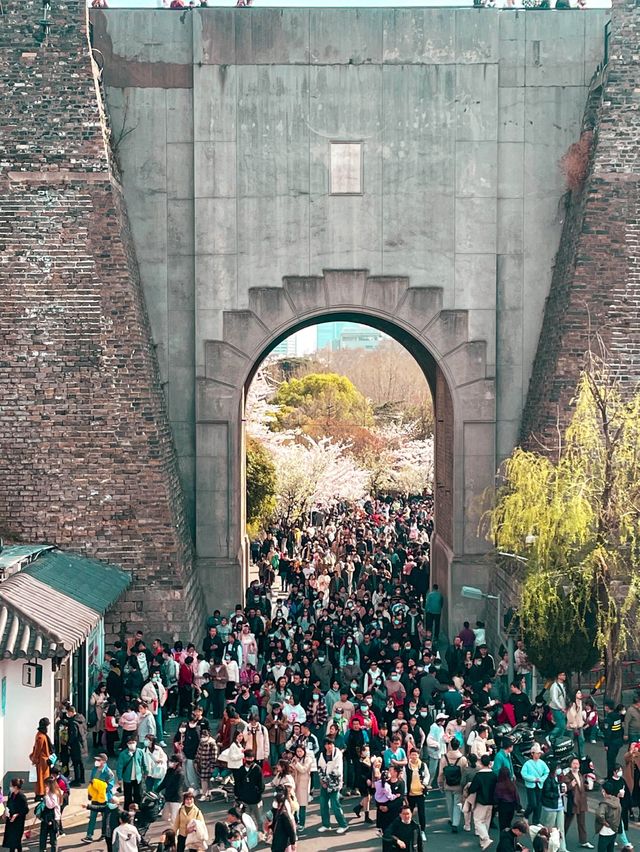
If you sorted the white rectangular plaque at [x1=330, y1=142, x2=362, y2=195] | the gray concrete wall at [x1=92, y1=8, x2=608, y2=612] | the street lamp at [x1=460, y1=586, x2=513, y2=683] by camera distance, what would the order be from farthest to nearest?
the white rectangular plaque at [x1=330, y1=142, x2=362, y2=195]
the gray concrete wall at [x1=92, y1=8, x2=608, y2=612]
the street lamp at [x1=460, y1=586, x2=513, y2=683]

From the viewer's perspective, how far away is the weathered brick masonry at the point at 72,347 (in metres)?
22.9

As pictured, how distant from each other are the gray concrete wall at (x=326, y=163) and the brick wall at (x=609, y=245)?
1429 mm

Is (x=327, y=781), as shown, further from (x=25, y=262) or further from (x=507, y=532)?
(x=25, y=262)

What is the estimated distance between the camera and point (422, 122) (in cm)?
2528

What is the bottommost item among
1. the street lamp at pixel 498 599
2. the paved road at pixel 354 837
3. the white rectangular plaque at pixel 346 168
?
the paved road at pixel 354 837

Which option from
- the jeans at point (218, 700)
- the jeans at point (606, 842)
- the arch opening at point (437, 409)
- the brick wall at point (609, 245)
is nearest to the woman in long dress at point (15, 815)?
the jeans at point (606, 842)

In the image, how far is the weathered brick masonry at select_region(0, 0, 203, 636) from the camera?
2292 centimetres

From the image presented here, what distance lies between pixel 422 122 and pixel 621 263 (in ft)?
16.0

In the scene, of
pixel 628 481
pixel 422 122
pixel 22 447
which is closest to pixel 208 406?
pixel 22 447

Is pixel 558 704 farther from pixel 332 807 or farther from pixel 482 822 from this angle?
pixel 332 807

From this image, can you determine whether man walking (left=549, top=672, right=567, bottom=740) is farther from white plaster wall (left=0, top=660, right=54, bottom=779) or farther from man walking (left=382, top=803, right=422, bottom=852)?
white plaster wall (left=0, top=660, right=54, bottom=779)

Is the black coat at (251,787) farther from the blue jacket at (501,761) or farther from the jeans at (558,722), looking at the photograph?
the jeans at (558,722)

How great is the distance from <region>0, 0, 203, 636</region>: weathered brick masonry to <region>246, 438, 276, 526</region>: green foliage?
12.1 meters

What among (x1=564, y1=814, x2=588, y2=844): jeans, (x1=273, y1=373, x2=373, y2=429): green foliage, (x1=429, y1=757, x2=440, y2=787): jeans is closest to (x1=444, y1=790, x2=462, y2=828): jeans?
(x1=429, y1=757, x2=440, y2=787): jeans
